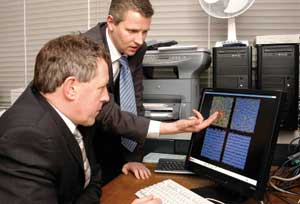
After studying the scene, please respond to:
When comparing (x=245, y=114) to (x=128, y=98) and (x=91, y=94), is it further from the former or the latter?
(x=128, y=98)

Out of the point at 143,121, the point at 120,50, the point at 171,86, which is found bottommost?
the point at 143,121

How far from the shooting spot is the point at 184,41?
223 centimetres

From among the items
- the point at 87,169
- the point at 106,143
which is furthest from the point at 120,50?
the point at 87,169

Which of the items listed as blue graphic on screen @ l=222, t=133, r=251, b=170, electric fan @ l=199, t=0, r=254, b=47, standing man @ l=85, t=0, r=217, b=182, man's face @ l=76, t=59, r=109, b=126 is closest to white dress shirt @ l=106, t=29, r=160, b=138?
standing man @ l=85, t=0, r=217, b=182

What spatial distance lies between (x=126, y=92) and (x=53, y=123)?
789mm

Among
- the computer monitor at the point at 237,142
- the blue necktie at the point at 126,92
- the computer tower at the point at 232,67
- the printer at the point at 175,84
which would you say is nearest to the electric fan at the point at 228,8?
the computer tower at the point at 232,67

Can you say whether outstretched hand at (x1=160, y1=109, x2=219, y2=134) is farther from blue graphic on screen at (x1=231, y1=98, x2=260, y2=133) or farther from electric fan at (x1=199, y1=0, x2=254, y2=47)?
electric fan at (x1=199, y1=0, x2=254, y2=47)

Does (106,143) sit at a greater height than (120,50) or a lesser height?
lesser

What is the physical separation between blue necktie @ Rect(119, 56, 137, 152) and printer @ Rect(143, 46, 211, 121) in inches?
7.6

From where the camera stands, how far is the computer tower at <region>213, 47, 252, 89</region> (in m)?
1.66

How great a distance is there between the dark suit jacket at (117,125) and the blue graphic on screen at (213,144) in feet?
0.88

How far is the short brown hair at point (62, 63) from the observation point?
0.88m

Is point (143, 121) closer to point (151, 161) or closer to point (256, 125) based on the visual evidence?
point (151, 161)

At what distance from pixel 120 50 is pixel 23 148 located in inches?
34.5
